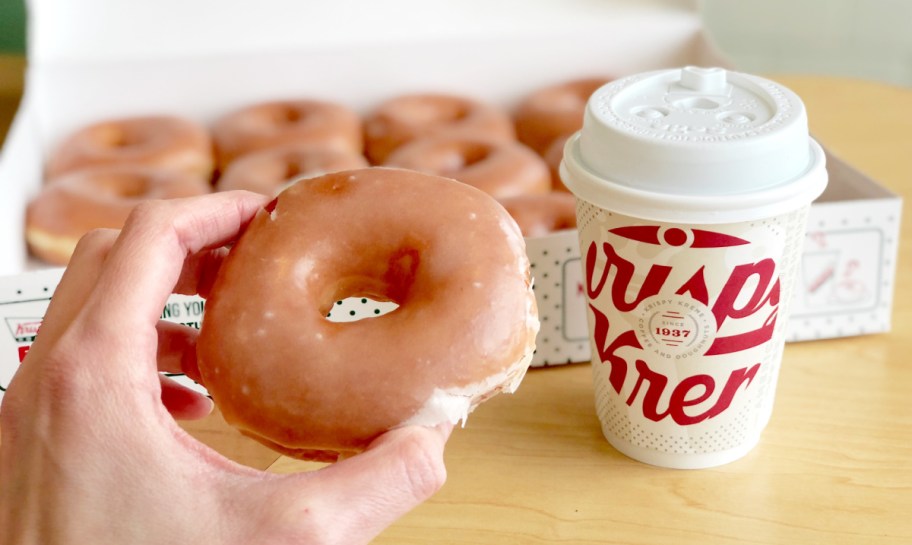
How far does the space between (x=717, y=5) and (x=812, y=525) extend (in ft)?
5.44

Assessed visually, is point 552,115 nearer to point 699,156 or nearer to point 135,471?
point 699,156

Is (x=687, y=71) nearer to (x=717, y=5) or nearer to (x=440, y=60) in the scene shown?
(x=440, y=60)

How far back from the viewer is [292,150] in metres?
1.53

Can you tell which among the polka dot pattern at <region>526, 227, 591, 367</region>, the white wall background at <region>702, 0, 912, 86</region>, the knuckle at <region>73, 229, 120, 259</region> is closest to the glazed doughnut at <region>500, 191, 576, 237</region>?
the polka dot pattern at <region>526, 227, 591, 367</region>

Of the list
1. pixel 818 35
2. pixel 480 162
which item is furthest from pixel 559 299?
pixel 818 35

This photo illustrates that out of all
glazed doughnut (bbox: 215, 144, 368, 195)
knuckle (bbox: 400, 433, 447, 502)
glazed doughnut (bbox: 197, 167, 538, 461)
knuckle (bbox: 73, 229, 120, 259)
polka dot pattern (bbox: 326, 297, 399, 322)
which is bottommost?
glazed doughnut (bbox: 215, 144, 368, 195)

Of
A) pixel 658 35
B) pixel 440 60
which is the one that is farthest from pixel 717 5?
pixel 440 60

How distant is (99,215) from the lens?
1.32m

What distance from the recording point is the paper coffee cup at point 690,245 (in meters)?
0.68

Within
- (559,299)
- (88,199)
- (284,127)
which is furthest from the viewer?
(284,127)

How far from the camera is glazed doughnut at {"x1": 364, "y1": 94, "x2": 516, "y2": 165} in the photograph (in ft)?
5.16

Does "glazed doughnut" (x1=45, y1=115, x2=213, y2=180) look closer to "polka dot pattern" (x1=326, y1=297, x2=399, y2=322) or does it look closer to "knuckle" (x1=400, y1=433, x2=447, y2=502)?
"polka dot pattern" (x1=326, y1=297, x2=399, y2=322)

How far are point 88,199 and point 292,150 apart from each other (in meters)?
0.33

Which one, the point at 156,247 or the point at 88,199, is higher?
the point at 156,247
